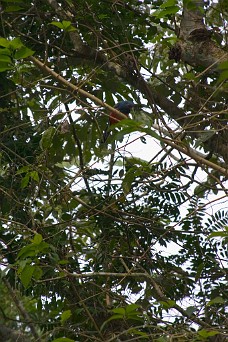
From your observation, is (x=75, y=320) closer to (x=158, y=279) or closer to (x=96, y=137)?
(x=158, y=279)

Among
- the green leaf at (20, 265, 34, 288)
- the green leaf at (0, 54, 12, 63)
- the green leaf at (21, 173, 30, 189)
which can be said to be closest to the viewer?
the green leaf at (0, 54, 12, 63)

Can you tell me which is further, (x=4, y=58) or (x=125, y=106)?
(x=125, y=106)

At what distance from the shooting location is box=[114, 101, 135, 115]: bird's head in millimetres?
4508

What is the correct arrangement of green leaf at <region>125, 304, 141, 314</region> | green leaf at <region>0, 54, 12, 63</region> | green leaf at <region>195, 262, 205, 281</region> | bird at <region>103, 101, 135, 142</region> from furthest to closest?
bird at <region>103, 101, 135, 142</region>, green leaf at <region>195, 262, 205, 281</region>, green leaf at <region>0, 54, 12, 63</region>, green leaf at <region>125, 304, 141, 314</region>

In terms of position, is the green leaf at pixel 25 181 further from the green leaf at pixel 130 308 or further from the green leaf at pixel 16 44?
the green leaf at pixel 130 308

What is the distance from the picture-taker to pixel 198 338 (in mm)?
3137

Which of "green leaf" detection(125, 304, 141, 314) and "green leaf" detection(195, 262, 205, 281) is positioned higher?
"green leaf" detection(195, 262, 205, 281)

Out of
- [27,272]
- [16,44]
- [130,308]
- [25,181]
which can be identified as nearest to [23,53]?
[16,44]

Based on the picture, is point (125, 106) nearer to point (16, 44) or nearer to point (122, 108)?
point (122, 108)

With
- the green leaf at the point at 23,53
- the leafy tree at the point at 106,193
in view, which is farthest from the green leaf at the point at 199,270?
the green leaf at the point at 23,53

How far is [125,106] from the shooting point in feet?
15.3

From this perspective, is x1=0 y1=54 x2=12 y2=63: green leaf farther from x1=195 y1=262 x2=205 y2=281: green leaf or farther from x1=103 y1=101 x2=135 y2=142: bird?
x1=195 y1=262 x2=205 y2=281: green leaf

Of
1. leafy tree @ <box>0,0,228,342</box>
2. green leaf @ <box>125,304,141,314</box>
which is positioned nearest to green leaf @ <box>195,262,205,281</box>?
leafy tree @ <box>0,0,228,342</box>

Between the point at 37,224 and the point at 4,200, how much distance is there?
1.03 feet
